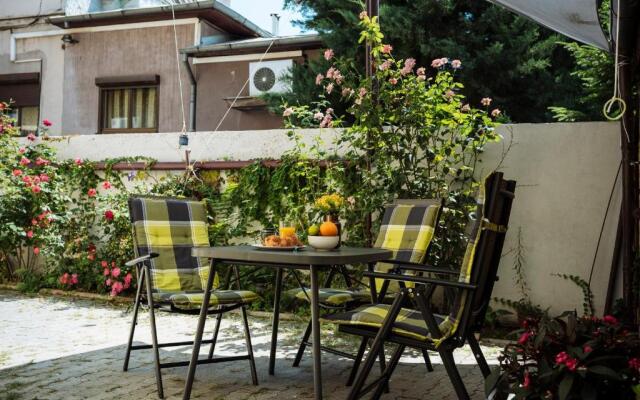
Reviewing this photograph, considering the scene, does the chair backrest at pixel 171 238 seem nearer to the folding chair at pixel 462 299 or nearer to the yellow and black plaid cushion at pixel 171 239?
the yellow and black plaid cushion at pixel 171 239

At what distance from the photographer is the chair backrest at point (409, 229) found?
421 cm

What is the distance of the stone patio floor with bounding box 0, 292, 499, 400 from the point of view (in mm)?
3447

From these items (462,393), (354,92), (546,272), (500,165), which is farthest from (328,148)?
(462,393)

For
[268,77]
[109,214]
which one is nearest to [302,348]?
[109,214]

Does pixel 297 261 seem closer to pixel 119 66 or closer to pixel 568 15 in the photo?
pixel 568 15

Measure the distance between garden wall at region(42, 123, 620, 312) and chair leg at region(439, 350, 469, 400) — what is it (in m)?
3.05

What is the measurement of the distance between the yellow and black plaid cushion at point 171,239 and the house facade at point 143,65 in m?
7.59

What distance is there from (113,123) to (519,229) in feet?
33.6

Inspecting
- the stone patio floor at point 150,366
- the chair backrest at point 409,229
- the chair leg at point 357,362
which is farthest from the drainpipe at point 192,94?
the chair leg at point 357,362

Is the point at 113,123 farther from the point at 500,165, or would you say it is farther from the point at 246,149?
the point at 500,165

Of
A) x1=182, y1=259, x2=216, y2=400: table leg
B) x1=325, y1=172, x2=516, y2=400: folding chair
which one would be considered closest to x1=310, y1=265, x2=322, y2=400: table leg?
x1=325, y1=172, x2=516, y2=400: folding chair

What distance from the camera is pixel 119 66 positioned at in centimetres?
1308

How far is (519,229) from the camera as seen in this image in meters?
5.47

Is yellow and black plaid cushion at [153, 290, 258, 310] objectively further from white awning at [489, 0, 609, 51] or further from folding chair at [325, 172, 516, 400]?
white awning at [489, 0, 609, 51]
